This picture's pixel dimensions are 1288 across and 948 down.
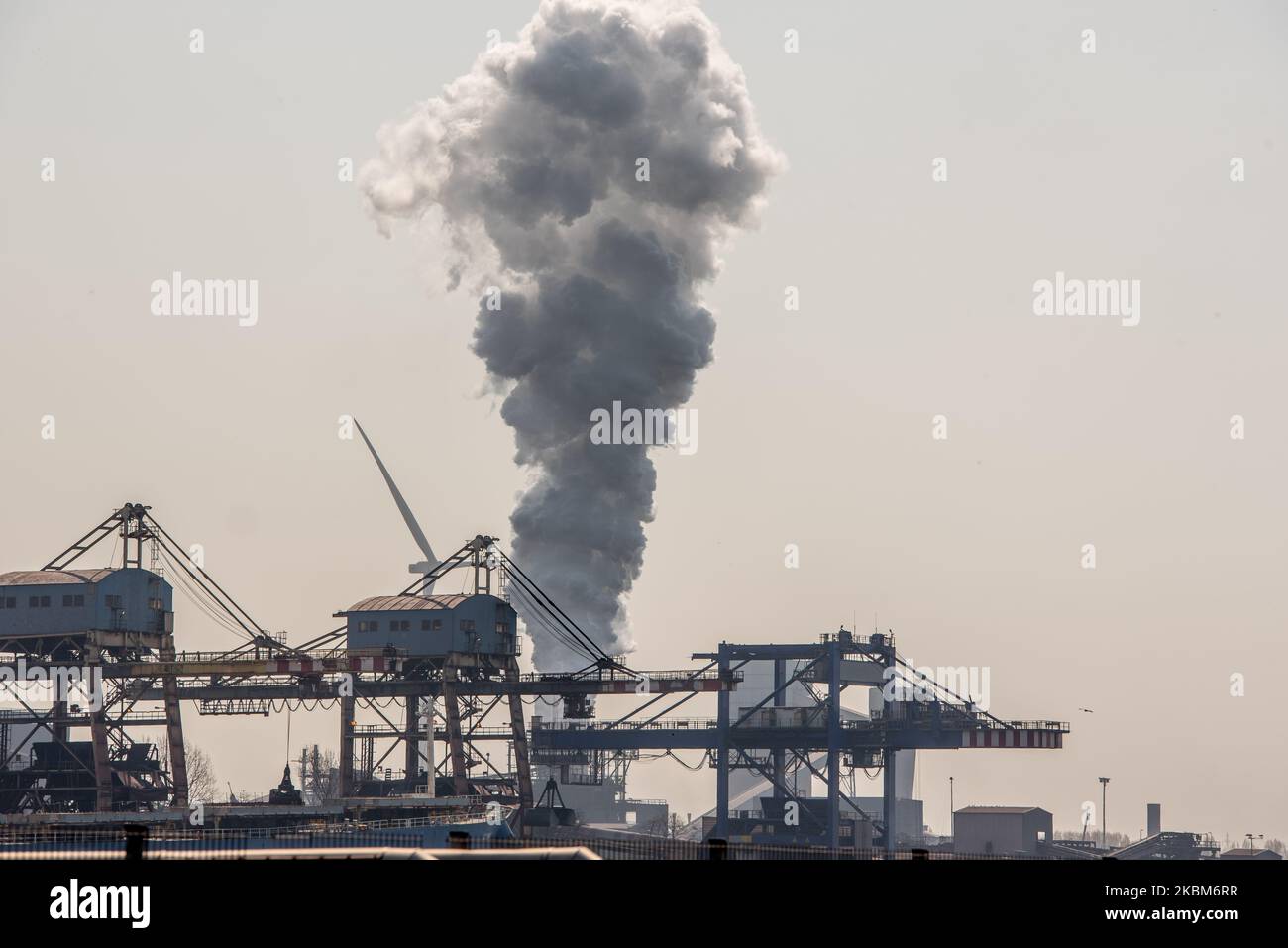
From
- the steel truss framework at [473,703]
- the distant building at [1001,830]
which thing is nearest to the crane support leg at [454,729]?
the steel truss framework at [473,703]

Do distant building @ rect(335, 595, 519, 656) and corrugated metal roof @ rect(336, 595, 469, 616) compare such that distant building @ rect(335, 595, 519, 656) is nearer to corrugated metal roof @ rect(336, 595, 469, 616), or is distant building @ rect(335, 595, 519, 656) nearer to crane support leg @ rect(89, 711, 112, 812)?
corrugated metal roof @ rect(336, 595, 469, 616)

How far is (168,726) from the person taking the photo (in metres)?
135

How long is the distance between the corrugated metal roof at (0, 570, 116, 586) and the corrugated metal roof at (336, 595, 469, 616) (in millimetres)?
18491

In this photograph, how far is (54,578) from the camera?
134750 millimetres

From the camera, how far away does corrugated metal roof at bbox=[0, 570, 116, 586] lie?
13400 centimetres

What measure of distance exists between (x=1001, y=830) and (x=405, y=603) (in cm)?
6867

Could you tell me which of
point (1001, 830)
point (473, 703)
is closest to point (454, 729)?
point (473, 703)

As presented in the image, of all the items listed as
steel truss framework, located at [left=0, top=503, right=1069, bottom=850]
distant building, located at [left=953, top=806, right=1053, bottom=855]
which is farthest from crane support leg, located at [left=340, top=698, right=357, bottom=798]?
distant building, located at [left=953, top=806, right=1053, bottom=855]

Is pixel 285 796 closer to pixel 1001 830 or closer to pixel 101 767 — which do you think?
pixel 101 767

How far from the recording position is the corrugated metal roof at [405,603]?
14200 cm

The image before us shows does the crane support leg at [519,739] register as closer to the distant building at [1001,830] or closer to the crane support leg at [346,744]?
the crane support leg at [346,744]

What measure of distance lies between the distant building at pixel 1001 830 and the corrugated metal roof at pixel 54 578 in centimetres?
8435
